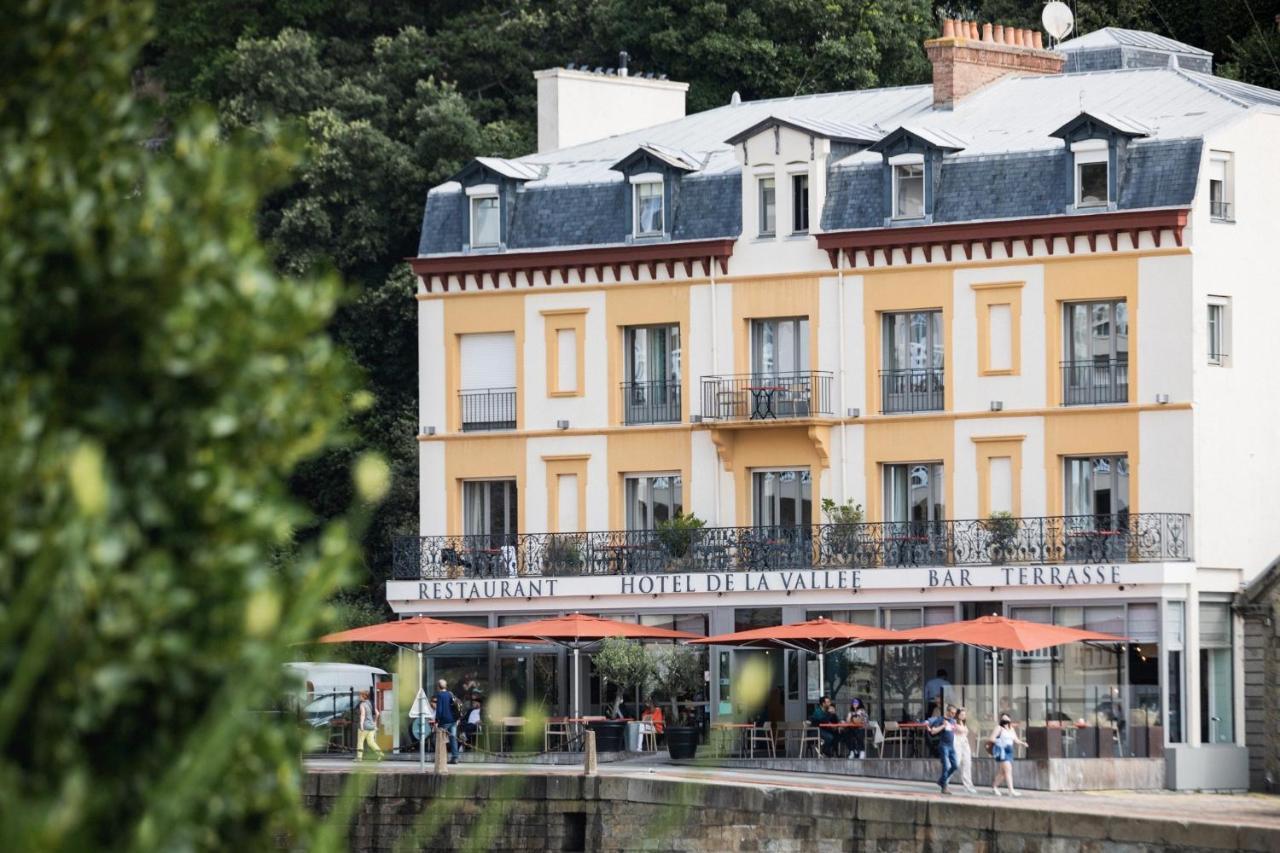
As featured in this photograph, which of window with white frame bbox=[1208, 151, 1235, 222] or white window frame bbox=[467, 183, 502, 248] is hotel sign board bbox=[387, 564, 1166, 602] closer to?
window with white frame bbox=[1208, 151, 1235, 222]

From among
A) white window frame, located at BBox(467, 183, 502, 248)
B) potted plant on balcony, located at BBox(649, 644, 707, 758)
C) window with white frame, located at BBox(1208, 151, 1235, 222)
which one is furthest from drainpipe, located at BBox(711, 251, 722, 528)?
window with white frame, located at BBox(1208, 151, 1235, 222)

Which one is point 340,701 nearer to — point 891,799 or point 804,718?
point 804,718

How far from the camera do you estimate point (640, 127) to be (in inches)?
2466

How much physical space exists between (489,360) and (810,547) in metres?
8.37

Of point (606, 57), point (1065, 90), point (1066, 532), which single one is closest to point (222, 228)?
point (1066, 532)

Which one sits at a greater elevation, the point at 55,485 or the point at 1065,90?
the point at 1065,90

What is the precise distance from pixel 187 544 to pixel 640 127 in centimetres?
5328

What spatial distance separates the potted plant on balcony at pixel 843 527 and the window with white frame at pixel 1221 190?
27.9 ft

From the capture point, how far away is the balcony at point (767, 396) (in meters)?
54.2

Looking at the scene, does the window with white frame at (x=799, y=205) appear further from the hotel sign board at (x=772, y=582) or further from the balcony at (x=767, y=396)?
the hotel sign board at (x=772, y=582)

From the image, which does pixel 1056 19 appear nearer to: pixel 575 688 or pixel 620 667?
pixel 620 667

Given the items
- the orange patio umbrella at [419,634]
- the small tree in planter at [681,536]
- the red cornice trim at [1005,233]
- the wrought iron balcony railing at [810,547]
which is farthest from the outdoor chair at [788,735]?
the red cornice trim at [1005,233]

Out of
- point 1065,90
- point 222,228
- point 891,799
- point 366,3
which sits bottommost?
point 891,799

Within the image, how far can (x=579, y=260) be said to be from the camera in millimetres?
56625
